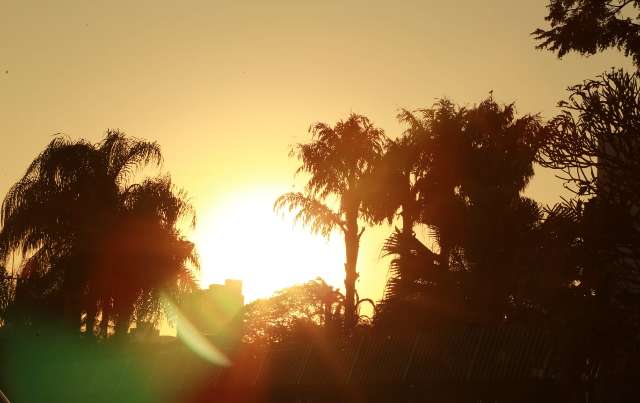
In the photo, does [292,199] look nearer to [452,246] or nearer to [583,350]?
[452,246]

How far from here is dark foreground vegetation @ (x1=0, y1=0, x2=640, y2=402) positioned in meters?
14.2

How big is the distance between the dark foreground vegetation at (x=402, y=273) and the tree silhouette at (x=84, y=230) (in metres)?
0.06

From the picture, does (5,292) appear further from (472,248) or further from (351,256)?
(472,248)

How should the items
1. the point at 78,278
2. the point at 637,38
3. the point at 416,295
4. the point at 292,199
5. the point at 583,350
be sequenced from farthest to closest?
1. the point at 292,199
2. the point at 78,278
3. the point at 416,295
4. the point at 637,38
5. the point at 583,350

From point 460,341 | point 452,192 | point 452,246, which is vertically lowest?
point 460,341

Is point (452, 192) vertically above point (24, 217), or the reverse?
point (452, 192)

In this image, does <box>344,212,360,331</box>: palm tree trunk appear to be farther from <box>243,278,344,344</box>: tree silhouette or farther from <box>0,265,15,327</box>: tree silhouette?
<box>0,265,15,327</box>: tree silhouette

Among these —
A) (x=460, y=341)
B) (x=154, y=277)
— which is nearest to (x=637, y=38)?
(x=460, y=341)

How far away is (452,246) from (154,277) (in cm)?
1331

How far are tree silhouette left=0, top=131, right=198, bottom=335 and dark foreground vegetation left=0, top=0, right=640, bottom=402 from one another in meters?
0.06

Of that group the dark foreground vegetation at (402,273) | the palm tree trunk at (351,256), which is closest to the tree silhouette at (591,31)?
the dark foreground vegetation at (402,273)

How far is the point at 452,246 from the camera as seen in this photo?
24.6m

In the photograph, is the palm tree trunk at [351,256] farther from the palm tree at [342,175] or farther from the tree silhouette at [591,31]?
the tree silhouette at [591,31]

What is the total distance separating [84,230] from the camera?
3244 cm
